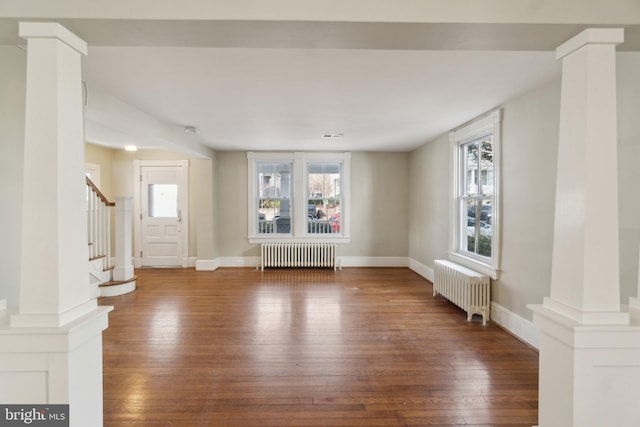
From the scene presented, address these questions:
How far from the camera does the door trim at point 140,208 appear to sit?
7051mm

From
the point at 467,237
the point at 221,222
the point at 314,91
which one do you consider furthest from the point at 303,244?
the point at 314,91

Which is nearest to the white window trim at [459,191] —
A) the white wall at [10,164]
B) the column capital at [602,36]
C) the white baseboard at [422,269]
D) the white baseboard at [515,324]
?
the white baseboard at [515,324]

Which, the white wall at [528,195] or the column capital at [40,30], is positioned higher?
the column capital at [40,30]

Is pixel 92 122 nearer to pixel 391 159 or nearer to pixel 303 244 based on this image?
pixel 303 244

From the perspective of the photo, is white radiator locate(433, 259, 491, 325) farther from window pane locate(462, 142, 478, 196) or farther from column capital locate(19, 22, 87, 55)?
column capital locate(19, 22, 87, 55)

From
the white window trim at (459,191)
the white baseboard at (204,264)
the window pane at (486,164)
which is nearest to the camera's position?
the white window trim at (459,191)

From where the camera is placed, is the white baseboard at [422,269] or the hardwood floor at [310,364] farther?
the white baseboard at [422,269]

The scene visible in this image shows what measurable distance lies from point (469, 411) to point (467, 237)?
2953mm

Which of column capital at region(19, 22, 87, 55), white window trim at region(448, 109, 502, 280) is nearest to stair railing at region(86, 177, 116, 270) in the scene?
column capital at region(19, 22, 87, 55)

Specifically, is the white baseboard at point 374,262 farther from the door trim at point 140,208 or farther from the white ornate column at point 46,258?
the white ornate column at point 46,258

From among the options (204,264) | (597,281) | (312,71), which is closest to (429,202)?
(312,71)

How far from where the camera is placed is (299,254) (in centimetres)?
687

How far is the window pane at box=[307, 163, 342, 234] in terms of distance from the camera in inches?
281

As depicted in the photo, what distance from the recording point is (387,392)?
2.41 m
